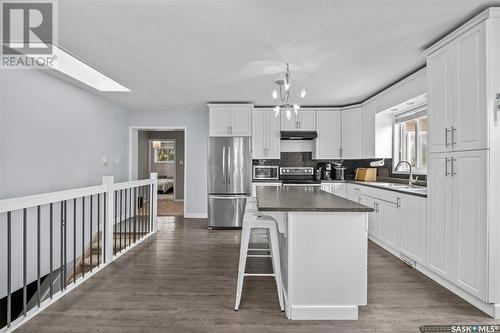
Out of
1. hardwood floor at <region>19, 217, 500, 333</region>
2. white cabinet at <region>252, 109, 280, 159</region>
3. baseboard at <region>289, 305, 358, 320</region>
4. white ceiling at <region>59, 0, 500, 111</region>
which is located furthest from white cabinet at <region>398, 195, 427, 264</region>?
white cabinet at <region>252, 109, 280, 159</region>

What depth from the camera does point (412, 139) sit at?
4.38m

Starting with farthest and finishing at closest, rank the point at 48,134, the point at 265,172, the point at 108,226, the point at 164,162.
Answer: the point at 164,162 < the point at 265,172 < the point at 48,134 < the point at 108,226

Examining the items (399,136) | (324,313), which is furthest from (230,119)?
(324,313)

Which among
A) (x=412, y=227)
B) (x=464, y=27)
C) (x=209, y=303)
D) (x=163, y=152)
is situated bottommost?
(x=209, y=303)

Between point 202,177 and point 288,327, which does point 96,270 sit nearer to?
point 288,327

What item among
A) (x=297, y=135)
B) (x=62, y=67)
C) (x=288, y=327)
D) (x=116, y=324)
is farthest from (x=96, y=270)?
(x=297, y=135)

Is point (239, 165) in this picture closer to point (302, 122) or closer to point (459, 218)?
point (302, 122)

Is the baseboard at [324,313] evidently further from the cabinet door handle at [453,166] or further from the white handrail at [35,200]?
the white handrail at [35,200]

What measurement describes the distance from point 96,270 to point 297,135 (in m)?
3.94

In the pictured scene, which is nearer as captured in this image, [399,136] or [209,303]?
[209,303]

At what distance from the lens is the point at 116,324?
2.07 metres

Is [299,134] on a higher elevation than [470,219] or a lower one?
higher

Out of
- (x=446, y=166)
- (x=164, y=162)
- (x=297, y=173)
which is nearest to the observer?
(x=446, y=166)

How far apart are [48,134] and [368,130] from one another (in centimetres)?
503
